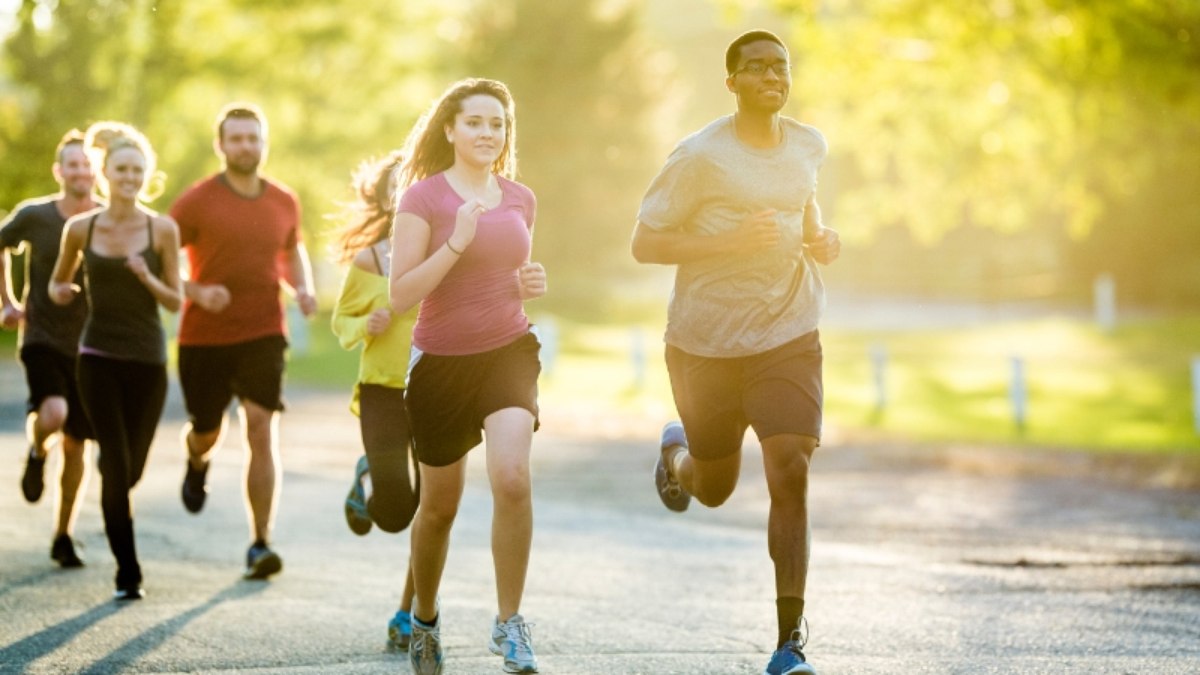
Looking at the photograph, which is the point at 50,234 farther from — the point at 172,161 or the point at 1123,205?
the point at 1123,205

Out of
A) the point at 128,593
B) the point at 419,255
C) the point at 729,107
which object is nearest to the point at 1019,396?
the point at 128,593

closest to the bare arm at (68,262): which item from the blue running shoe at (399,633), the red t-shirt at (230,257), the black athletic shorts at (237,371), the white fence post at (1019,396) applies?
the red t-shirt at (230,257)

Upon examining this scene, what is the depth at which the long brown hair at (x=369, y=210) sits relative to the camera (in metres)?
7.00

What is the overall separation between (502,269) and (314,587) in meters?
2.89

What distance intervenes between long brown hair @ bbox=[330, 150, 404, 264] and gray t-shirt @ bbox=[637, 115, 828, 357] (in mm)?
1407

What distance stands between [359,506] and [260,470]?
155 cm

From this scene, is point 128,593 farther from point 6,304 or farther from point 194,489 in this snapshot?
point 6,304

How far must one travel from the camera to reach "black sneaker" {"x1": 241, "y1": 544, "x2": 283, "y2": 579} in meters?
8.18

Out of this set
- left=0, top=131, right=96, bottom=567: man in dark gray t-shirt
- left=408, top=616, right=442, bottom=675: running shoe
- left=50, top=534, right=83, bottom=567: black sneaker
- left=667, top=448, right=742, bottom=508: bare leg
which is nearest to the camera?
left=408, top=616, right=442, bottom=675: running shoe

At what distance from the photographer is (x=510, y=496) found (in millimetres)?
5535

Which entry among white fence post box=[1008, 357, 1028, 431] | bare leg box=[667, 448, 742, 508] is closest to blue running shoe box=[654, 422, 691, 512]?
bare leg box=[667, 448, 742, 508]

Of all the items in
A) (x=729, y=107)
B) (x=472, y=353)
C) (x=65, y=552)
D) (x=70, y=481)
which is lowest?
(x=65, y=552)

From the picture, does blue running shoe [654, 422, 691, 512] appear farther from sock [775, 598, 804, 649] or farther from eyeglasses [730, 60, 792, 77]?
eyeglasses [730, 60, 792, 77]

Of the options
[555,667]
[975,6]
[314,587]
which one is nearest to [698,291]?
[555,667]
